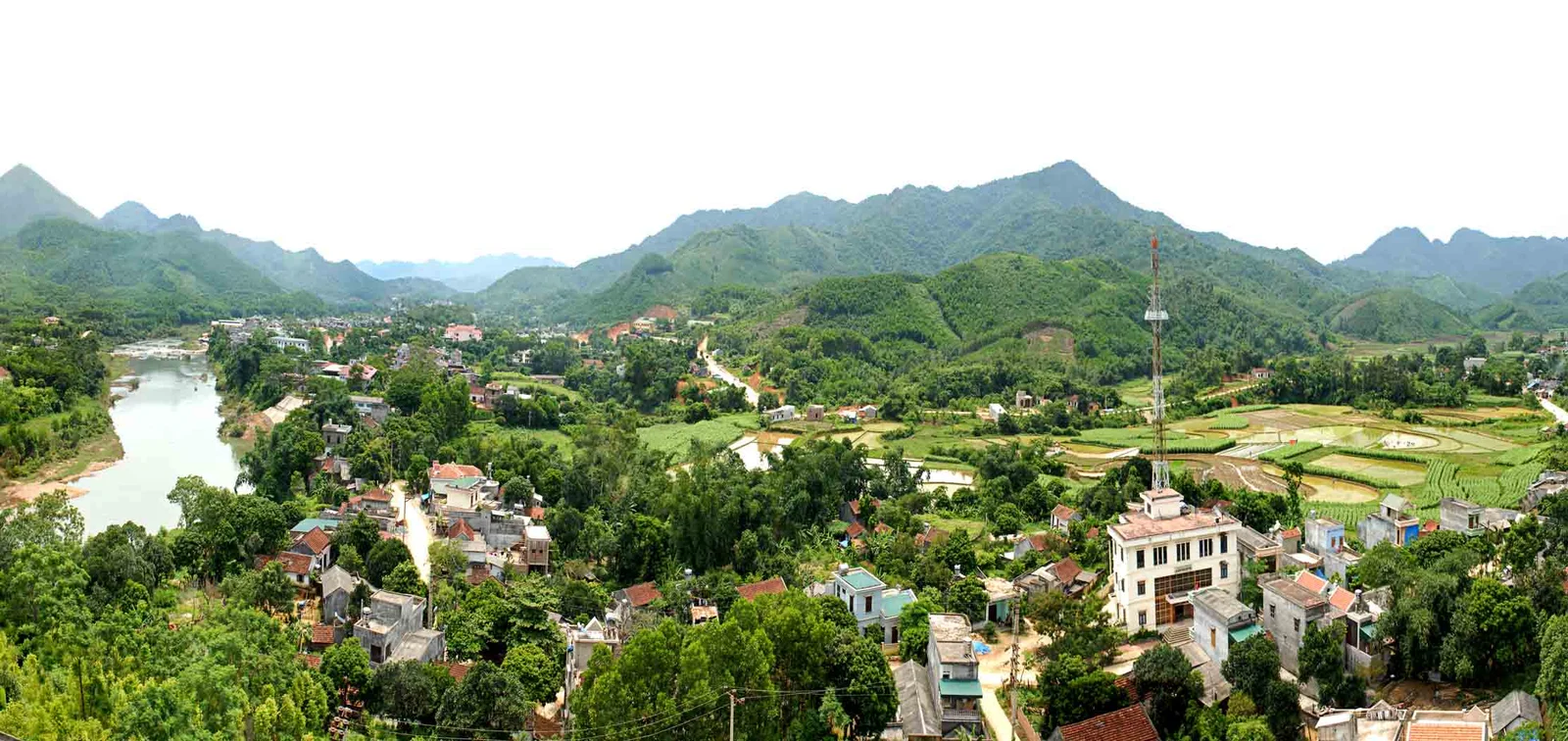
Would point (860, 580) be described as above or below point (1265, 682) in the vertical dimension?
above

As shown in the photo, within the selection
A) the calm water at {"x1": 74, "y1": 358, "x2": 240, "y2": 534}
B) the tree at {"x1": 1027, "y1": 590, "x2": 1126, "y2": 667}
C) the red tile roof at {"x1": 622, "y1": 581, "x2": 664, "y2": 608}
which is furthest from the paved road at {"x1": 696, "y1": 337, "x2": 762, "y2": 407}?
the tree at {"x1": 1027, "y1": 590, "x2": 1126, "y2": 667}

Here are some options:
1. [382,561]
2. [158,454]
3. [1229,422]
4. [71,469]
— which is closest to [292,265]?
[158,454]

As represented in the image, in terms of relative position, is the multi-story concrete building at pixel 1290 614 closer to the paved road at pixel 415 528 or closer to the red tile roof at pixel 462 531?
the paved road at pixel 415 528

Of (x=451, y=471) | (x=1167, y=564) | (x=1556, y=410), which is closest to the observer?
(x=1167, y=564)

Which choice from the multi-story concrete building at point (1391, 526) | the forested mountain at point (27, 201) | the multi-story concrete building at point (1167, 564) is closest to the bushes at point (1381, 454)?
the multi-story concrete building at point (1391, 526)

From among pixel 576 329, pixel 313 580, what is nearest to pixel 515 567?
pixel 313 580

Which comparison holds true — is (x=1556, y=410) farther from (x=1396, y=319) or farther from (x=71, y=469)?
(x=71, y=469)
